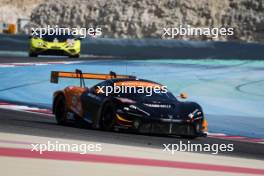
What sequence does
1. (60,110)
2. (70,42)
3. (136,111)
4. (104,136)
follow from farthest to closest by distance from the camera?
1. (70,42)
2. (60,110)
3. (136,111)
4. (104,136)

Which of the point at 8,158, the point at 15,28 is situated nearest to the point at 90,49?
the point at 15,28

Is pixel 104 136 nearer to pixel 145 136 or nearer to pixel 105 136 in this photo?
pixel 105 136

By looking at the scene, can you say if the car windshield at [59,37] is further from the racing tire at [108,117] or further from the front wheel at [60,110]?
the racing tire at [108,117]

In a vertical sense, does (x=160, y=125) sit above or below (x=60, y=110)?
above

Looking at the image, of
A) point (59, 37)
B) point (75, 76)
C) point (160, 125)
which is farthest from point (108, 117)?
point (59, 37)

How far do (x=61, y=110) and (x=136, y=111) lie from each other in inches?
83.4

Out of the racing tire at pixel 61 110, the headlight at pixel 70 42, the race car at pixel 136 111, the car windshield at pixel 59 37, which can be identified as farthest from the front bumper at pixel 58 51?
the race car at pixel 136 111

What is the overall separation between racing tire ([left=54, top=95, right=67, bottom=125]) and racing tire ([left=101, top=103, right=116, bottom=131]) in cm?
141

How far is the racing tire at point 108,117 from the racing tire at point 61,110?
4.61ft

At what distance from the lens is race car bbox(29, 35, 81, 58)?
93.4 feet

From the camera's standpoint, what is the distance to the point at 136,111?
39.4ft

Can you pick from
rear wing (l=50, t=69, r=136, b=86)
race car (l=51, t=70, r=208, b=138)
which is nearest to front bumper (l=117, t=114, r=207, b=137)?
race car (l=51, t=70, r=208, b=138)

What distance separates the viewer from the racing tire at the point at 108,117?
12.0m

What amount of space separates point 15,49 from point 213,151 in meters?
22.6
